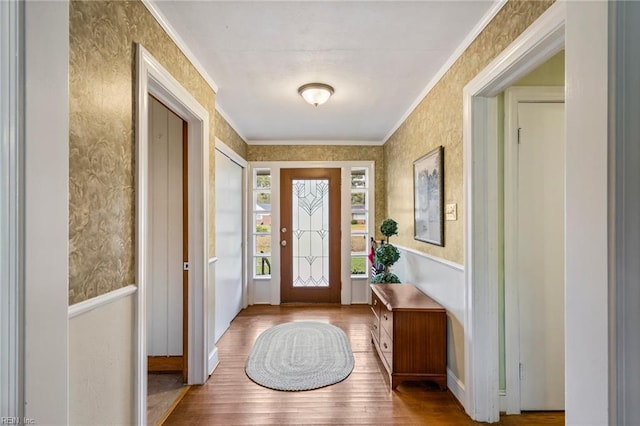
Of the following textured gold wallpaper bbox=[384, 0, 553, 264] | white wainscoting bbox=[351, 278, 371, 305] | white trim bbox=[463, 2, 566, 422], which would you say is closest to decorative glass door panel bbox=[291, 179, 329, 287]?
white wainscoting bbox=[351, 278, 371, 305]

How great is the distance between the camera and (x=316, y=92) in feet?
8.48

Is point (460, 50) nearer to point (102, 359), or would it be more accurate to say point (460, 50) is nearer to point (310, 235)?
point (102, 359)

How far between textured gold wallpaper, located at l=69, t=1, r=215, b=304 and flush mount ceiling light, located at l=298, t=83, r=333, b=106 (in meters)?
1.26

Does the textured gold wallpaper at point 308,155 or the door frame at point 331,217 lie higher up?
the textured gold wallpaper at point 308,155

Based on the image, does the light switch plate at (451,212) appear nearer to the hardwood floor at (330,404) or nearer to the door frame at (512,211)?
the door frame at (512,211)

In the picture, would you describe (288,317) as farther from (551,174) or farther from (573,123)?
(573,123)

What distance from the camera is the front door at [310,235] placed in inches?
178

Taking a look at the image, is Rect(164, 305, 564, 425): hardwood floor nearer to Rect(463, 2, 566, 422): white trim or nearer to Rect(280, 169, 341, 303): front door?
Rect(463, 2, 566, 422): white trim

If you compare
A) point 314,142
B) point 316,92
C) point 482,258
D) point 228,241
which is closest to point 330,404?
point 482,258

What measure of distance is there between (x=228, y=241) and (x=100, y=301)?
7.46ft

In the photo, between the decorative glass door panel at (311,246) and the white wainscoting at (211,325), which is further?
the decorative glass door panel at (311,246)

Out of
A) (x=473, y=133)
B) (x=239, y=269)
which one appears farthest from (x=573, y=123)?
(x=239, y=269)

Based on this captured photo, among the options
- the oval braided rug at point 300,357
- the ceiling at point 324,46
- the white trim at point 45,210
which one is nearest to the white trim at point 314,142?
the ceiling at point 324,46

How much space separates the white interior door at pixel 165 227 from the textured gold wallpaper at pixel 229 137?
1.94 ft
